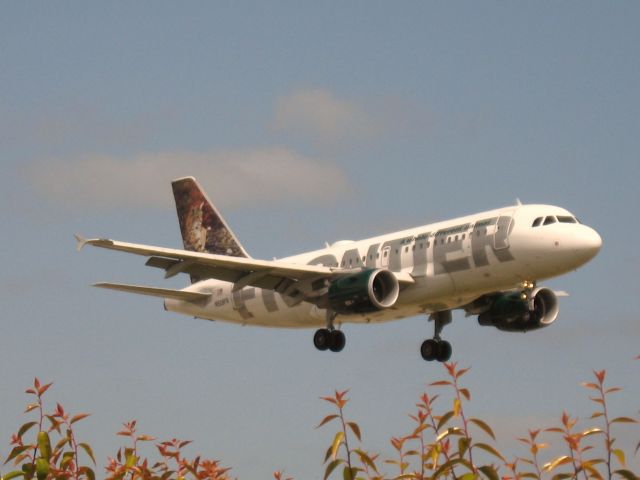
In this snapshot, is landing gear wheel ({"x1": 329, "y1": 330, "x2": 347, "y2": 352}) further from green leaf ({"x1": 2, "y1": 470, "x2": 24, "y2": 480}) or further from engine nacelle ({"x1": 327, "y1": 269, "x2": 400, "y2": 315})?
green leaf ({"x1": 2, "y1": 470, "x2": 24, "y2": 480})

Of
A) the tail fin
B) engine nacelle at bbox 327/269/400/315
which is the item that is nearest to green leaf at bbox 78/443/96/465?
engine nacelle at bbox 327/269/400/315

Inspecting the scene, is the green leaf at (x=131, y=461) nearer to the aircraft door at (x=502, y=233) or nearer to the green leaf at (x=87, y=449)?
the green leaf at (x=87, y=449)

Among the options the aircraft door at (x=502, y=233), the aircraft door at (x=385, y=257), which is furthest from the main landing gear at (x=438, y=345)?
the aircraft door at (x=502, y=233)

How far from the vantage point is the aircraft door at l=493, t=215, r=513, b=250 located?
38.8m

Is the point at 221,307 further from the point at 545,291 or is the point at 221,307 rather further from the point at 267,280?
the point at 545,291

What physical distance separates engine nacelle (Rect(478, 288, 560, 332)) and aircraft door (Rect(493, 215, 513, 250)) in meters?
6.17

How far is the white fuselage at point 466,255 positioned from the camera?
38750mm

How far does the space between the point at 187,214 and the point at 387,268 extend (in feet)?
59.5

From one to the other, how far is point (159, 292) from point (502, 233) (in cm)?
1562

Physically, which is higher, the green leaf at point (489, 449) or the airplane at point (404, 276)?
the airplane at point (404, 276)

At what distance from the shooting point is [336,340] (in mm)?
44562

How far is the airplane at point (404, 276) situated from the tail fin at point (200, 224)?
454cm

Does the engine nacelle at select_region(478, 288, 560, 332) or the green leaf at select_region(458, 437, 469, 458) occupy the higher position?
the engine nacelle at select_region(478, 288, 560, 332)

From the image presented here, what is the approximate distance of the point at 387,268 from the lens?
4297 cm
